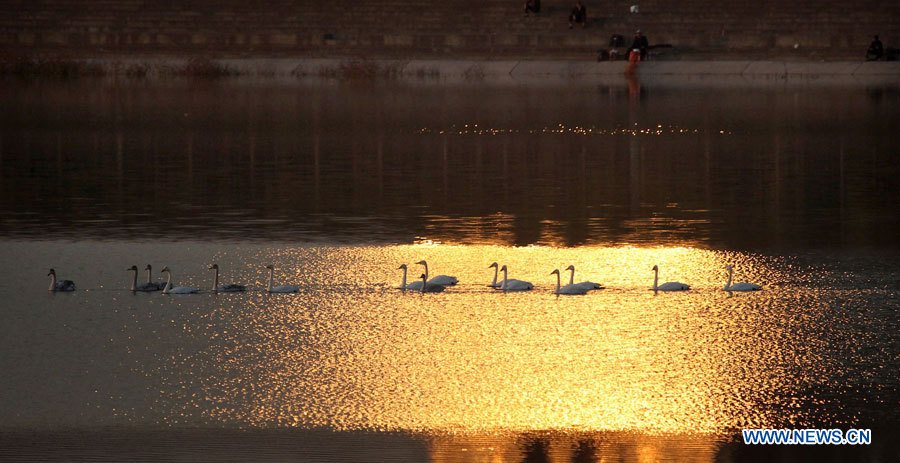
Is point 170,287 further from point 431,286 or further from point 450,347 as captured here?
point 450,347

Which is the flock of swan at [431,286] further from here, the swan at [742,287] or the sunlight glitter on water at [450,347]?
the sunlight glitter on water at [450,347]

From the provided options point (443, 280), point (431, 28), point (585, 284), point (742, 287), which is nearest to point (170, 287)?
point (443, 280)

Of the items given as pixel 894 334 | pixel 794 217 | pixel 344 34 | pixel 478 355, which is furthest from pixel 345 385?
pixel 344 34

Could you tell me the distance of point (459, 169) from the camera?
22.6 metres

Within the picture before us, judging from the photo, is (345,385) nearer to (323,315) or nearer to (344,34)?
(323,315)

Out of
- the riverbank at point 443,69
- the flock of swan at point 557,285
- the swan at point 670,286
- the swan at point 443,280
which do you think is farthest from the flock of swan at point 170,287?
the riverbank at point 443,69

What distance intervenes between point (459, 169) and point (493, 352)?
1275 cm

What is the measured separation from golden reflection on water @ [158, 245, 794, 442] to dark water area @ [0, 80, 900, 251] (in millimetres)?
2199

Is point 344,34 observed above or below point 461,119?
above

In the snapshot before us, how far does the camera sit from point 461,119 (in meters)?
31.9

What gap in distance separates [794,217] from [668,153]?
799cm

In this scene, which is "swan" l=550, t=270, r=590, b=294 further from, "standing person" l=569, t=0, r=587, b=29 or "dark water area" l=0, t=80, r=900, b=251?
"standing person" l=569, t=0, r=587, b=29

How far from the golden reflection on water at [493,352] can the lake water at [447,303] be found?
0.11ft

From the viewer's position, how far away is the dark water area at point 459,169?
1597 centimetres
